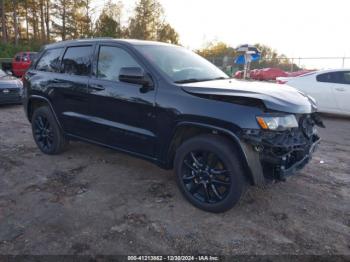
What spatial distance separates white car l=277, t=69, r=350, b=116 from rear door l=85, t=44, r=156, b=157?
6.72 metres

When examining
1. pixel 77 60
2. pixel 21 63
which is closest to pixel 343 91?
pixel 77 60

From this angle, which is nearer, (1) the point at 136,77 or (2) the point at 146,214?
(2) the point at 146,214

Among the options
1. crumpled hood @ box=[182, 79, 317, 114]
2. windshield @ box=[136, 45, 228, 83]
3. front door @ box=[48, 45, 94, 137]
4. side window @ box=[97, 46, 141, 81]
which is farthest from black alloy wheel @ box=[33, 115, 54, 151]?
crumpled hood @ box=[182, 79, 317, 114]

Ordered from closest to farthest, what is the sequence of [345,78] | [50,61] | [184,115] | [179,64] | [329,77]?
[184,115] → [179,64] → [50,61] → [345,78] → [329,77]

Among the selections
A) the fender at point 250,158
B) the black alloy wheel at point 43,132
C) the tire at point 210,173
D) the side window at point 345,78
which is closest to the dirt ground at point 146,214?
the tire at point 210,173

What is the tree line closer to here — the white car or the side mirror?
the white car

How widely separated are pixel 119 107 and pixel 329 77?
23.3ft

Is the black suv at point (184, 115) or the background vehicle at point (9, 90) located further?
the background vehicle at point (9, 90)

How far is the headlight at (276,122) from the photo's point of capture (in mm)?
2795

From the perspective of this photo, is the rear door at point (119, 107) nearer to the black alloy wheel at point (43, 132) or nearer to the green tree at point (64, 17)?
the black alloy wheel at point (43, 132)

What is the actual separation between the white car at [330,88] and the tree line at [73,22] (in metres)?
30.4

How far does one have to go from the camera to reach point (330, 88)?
8.42 meters

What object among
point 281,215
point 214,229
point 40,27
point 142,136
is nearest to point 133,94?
point 142,136

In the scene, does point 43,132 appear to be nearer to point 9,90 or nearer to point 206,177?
point 206,177
